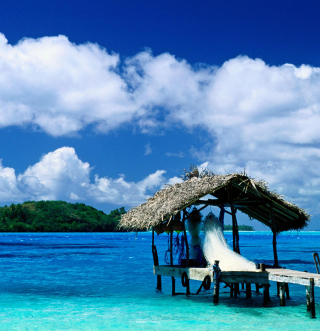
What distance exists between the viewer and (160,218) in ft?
34.8

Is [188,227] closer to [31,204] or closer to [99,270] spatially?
[99,270]

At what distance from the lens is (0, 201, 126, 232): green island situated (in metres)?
112

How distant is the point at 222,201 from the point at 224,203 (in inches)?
4.4

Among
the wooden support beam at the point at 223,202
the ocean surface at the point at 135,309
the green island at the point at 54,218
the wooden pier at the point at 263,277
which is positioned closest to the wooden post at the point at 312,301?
the wooden pier at the point at 263,277

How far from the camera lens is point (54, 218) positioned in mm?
118188

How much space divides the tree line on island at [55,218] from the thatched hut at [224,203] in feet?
322

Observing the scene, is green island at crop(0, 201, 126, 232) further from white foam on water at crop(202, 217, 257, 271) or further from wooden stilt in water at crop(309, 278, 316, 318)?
wooden stilt in water at crop(309, 278, 316, 318)

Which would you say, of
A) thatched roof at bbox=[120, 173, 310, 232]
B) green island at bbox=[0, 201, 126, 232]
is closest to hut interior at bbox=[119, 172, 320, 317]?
thatched roof at bbox=[120, 173, 310, 232]

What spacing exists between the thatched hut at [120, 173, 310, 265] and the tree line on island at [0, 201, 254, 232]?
322ft

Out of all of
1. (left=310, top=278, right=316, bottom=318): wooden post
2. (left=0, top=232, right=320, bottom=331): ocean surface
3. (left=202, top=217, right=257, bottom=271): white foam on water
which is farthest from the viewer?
(left=202, top=217, right=257, bottom=271): white foam on water

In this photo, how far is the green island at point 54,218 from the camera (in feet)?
369

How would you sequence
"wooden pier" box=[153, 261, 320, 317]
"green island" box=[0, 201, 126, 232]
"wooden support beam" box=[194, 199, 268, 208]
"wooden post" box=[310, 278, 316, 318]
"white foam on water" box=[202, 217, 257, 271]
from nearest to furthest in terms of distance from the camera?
"wooden post" box=[310, 278, 316, 318] < "wooden pier" box=[153, 261, 320, 317] < "white foam on water" box=[202, 217, 257, 271] < "wooden support beam" box=[194, 199, 268, 208] < "green island" box=[0, 201, 126, 232]

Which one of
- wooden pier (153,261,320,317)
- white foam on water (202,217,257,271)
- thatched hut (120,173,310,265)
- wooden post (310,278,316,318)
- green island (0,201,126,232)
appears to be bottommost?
wooden post (310,278,316,318)

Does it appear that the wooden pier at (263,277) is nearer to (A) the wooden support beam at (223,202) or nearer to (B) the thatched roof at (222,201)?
(B) the thatched roof at (222,201)
